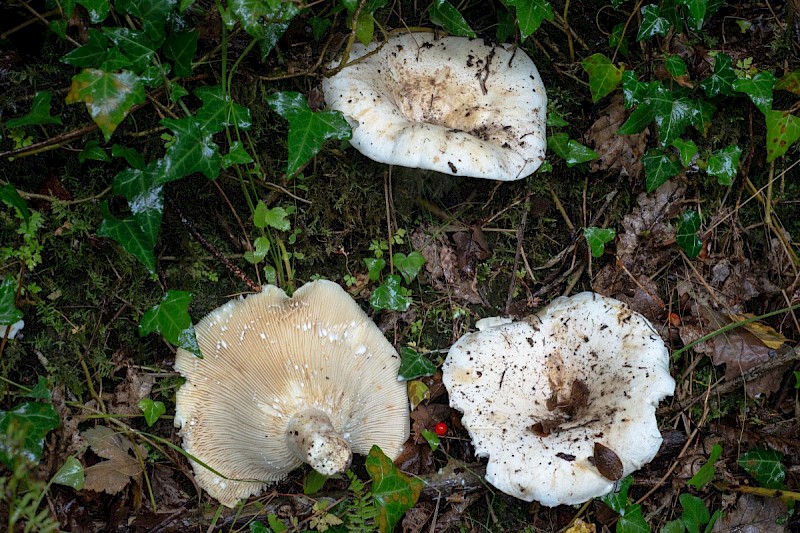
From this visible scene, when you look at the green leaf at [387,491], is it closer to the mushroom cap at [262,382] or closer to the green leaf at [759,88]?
the mushroom cap at [262,382]

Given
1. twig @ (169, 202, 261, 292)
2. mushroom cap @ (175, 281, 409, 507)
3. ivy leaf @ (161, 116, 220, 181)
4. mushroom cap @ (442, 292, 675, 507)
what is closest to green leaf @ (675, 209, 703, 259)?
mushroom cap @ (442, 292, 675, 507)

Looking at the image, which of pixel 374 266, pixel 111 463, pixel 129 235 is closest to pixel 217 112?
pixel 129 235

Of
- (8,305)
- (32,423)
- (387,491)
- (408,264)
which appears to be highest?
(8,305)

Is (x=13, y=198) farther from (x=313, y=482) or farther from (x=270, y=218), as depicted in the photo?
(x=313, y=482)

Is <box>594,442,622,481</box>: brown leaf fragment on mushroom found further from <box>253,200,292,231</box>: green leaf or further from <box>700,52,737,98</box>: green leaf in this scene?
<box>700,52,737,98</box>: green leaf


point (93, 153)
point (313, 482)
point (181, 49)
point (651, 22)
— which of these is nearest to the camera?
point (181, 49)

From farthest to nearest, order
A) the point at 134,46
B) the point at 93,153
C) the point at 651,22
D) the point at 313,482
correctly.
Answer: the point at 651,22, the point at 313,482, the point at 93,153, the point at 134,46

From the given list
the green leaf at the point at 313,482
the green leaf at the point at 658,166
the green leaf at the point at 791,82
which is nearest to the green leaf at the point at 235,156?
the green leaf at the point at 313,482

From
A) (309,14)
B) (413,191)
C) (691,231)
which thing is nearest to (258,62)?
(309,14)
